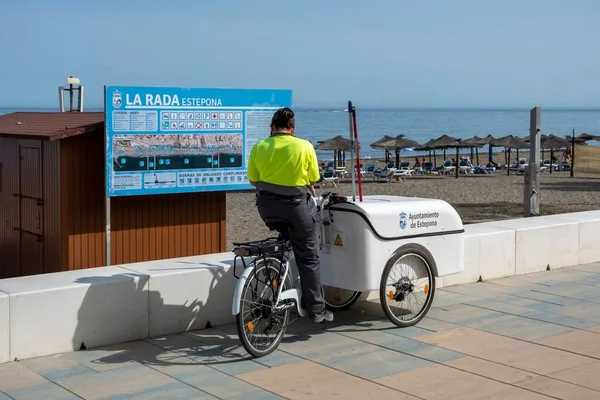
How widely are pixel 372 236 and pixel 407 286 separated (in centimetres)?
60

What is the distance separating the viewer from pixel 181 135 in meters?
9.03

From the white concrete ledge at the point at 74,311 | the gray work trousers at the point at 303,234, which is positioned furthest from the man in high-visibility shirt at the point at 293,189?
the white concrete ledge at the point at 74,311

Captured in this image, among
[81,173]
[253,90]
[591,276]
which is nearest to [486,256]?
[591,276]

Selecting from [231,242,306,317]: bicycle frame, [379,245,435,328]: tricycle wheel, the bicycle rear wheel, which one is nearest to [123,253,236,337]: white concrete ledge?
[231,242,306,317]: bicycle frame

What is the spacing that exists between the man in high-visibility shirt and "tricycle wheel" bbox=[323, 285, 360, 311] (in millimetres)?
1002

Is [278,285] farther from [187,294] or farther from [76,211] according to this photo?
[76,211]

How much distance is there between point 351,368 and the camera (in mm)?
6219

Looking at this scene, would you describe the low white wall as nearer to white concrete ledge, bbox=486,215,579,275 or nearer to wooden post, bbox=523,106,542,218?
white concrete ledge, bbox=486,215,579,275

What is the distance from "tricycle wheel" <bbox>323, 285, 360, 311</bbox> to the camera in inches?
309

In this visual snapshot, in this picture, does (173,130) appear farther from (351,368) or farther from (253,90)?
(351,368)

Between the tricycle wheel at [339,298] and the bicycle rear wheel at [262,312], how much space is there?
1210 mm

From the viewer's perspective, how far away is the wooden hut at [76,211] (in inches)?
349

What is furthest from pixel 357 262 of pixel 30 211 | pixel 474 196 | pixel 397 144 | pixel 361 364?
pixel 397 144

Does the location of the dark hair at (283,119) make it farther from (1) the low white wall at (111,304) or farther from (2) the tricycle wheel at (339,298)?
(2) the tricycle wheel at (339,298)
